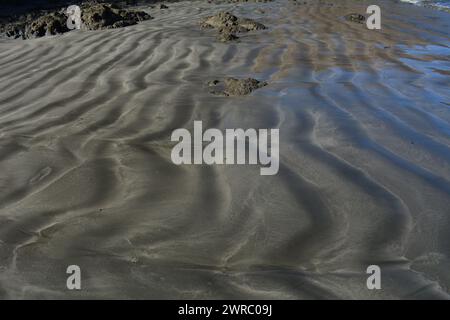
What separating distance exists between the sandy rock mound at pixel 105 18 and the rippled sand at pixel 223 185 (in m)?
3.03

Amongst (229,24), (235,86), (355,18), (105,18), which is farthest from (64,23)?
(355,18)

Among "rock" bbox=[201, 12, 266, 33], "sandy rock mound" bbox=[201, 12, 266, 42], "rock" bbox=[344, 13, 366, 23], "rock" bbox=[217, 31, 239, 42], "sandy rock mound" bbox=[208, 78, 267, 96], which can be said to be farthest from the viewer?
"rock" bbox=[344, 13, 366, 23]

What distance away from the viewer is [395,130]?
4.31 m

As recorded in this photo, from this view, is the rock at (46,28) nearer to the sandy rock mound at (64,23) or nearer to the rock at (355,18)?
the sandy rock mound at (64,23)

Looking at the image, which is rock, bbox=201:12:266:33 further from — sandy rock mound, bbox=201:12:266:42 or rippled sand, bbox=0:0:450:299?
rippled sand, bbox=0:0:450:299

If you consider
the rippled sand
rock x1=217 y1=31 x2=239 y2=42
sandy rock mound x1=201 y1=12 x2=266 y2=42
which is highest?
sandy rock mound x1=201 y1=12 x2=266 y2=42

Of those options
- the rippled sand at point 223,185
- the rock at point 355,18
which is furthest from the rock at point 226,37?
the rock at point 355,18

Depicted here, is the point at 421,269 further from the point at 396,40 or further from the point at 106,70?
the point at 396,40

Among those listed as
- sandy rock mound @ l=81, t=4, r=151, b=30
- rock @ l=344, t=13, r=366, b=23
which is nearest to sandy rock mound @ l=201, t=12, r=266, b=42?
sandy rock mound @ l=81, t=4, r=151, b=30

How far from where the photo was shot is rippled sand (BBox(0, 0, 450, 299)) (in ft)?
7.81

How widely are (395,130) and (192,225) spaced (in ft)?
7.63

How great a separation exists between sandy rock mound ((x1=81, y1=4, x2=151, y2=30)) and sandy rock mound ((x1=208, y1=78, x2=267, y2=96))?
480 centimetres

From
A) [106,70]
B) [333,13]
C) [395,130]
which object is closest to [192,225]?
[395,130]

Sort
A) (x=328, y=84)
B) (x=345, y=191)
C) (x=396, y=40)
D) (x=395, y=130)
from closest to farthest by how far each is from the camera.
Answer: (x=345, y=191) → (x=395, y=130) → (x=328, y=84) → (x=396, y=40)
